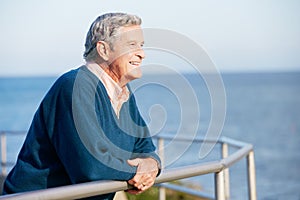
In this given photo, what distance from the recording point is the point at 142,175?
2.14 metres

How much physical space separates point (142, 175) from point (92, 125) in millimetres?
263

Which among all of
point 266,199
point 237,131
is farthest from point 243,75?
point 266,199

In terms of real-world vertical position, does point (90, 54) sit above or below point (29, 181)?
above

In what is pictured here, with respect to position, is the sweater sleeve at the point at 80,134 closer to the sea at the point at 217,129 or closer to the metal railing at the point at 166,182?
the metal railing at the point at 166,182

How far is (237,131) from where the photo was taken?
126 ft

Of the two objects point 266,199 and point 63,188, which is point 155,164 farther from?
point 266,199

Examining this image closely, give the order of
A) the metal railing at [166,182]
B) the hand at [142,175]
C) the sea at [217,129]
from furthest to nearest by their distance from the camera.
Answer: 1. the sea at [217,129]
2. the hand at [142,175]
3. the metal railing at [166,182]

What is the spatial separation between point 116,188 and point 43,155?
0.28 meters

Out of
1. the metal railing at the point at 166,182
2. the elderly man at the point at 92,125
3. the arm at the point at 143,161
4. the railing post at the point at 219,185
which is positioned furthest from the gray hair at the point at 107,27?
the railing post at the point at 219,185

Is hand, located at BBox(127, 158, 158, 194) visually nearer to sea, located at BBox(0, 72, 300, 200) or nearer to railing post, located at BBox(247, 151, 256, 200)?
sea, located at BBox(0, 72, 300, 200)

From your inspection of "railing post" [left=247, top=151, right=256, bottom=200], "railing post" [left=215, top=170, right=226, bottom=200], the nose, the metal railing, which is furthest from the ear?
"railing post" [left=247, top=151, right=256, bottom=200]

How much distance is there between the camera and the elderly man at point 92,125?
2.00 meters

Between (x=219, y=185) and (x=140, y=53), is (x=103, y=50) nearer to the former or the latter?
(x=140, y=53)

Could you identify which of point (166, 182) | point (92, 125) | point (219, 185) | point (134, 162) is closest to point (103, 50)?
point (92, 125)
